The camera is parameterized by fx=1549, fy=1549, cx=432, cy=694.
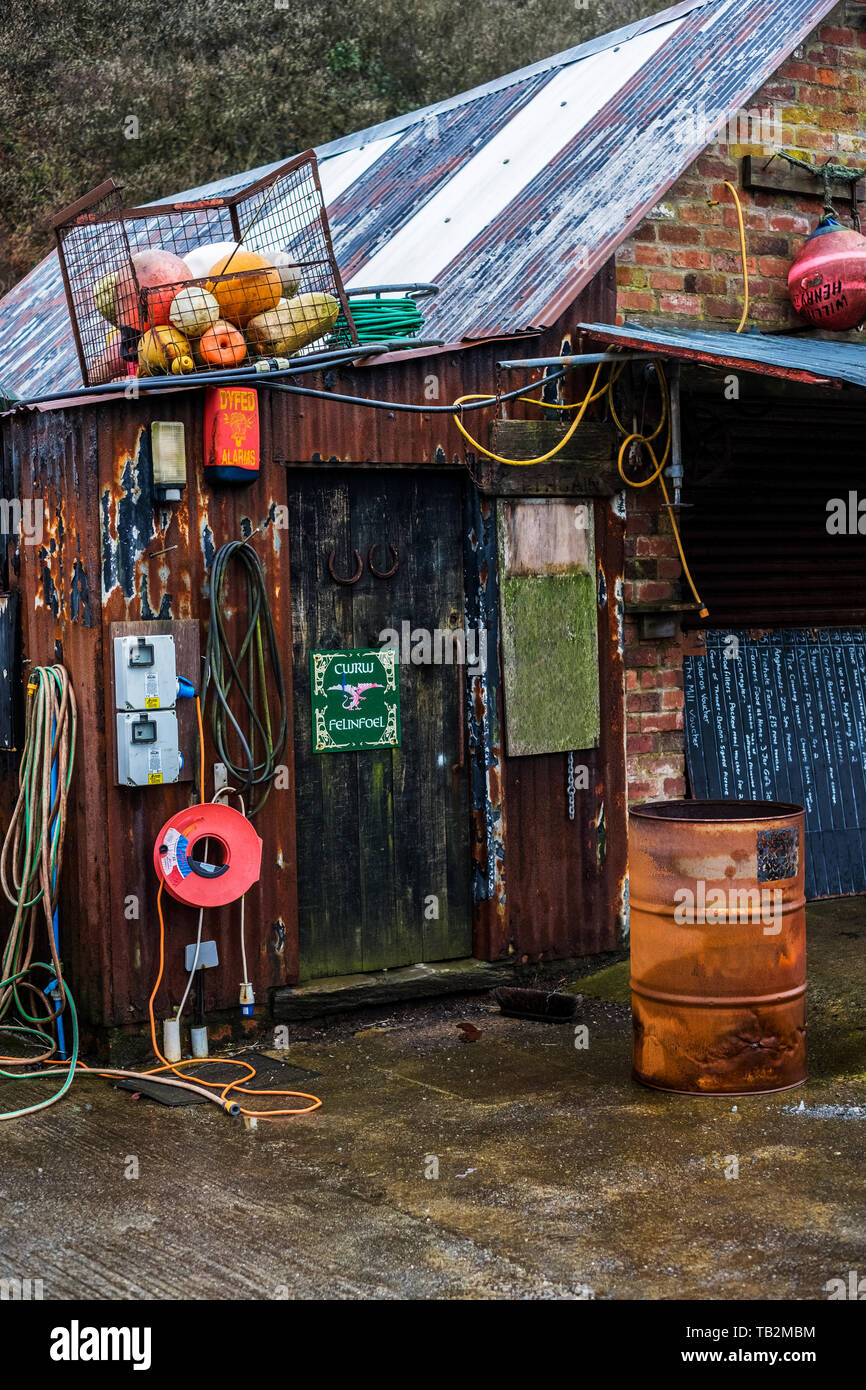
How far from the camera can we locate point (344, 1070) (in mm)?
6793

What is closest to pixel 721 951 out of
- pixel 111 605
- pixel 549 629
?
pixel 549 629

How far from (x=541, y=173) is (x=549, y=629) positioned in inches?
114

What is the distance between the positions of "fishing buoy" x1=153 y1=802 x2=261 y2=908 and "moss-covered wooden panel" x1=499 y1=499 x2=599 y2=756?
1.61 meters

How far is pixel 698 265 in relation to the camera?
853cm

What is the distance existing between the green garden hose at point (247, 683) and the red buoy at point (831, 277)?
3.66 m

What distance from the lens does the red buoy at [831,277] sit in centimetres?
858

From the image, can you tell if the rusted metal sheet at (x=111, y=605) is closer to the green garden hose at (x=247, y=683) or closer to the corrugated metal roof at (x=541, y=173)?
the green garden hose at (x=247, y=683)

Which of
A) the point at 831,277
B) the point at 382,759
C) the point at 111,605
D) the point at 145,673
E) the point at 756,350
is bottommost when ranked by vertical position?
the point at 382,759

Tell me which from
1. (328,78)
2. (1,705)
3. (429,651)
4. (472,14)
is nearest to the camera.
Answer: (1,705)

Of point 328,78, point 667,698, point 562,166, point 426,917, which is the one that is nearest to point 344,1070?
point 426,917

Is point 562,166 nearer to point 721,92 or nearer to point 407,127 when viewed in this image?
point 721,92

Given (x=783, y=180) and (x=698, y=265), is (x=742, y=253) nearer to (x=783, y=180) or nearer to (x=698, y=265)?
(x=698, y=265)

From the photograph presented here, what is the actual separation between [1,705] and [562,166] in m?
4.52

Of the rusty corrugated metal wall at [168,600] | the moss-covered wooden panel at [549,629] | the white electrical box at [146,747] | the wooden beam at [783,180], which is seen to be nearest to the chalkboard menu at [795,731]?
the moss-covered wooden panel at [549,629]
